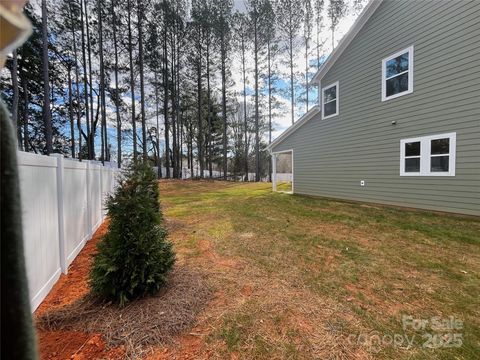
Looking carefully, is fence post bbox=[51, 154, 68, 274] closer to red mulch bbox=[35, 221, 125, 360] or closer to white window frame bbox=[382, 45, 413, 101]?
red mulch bbox=[35, 221, 125, 360]

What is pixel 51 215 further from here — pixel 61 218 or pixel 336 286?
pixel 336 286

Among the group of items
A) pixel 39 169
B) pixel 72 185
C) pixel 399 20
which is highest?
pixel 399 20

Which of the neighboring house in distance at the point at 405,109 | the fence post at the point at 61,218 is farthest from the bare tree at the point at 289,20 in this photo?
the fence post at the point at 61,218

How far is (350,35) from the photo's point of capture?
846 centimetres

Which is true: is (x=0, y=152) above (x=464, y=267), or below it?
above

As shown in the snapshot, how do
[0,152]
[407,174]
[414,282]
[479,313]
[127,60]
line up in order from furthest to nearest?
1. [127,60]
2. [407,174]
3. [414,282]
4. [479,313]
5. [0,152]

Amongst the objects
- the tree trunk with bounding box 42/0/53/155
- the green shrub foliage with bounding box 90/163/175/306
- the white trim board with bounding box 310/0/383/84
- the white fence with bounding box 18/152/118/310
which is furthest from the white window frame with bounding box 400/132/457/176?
the tree trunk with bounding box 42/0/53/155

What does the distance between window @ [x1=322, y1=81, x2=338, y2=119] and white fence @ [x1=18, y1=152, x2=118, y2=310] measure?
8.39 m

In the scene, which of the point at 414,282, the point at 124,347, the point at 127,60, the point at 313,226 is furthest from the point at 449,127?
the point at 127,60

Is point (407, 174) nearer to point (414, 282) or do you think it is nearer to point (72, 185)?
point (414, 282)

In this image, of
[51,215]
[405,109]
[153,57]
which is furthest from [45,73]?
[405,109]

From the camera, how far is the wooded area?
15.4 m

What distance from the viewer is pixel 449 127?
18.8ft

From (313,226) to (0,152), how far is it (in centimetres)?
561
